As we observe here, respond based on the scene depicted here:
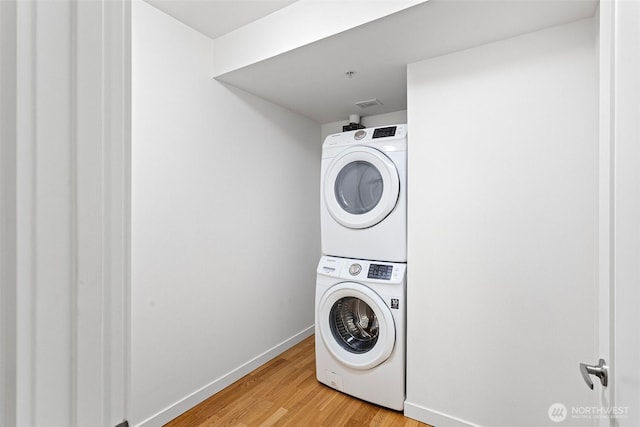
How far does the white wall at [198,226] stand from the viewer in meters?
1.78

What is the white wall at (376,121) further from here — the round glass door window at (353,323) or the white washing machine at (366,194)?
the round glass door window at (353,323)

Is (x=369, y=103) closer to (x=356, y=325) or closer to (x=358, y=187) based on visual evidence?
(x=358, y=187)

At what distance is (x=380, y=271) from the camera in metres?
2.04

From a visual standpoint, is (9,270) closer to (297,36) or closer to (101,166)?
(101,166)

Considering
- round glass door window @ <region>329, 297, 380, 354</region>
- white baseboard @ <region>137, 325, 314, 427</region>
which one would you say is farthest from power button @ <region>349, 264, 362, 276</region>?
white baseboard @ <region>137, 325, 314, 427</region>

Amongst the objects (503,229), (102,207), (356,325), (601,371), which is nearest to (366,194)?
(503,229)

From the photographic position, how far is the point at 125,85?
0.42m

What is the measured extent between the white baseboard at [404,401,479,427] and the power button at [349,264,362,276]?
86cm

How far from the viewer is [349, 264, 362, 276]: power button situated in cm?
212

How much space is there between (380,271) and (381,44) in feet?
4.52

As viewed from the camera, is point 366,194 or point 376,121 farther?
point 376,121

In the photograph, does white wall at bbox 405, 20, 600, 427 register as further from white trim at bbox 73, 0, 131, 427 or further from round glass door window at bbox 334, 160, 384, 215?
white trim at bbox 73, 0, 131, 427

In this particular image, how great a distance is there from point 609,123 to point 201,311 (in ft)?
7.30

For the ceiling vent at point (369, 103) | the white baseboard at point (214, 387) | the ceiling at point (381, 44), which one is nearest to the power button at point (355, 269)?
the white baseboard at point (214, 387)
